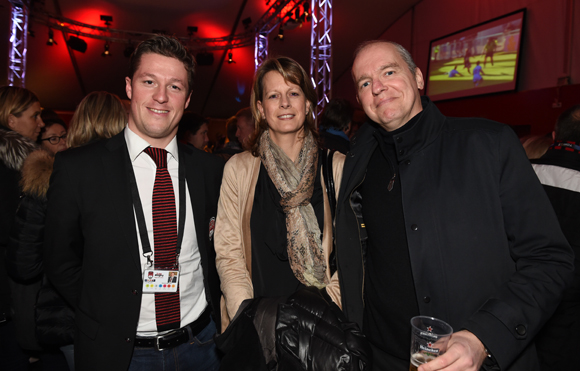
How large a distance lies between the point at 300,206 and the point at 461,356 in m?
1.00

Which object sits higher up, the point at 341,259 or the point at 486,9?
the point at 486,9

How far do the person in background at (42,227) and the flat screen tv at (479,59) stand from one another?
28.6 ft

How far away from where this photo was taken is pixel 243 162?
198 centimetres

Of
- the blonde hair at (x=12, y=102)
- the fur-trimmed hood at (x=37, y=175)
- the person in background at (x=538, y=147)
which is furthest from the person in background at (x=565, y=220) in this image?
the blonde hair at (x=12, y=102)

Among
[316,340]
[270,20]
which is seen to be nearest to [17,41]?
[270,20]

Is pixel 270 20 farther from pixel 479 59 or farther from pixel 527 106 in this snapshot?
pixel 527 106

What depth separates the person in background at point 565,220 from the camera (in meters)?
2.12

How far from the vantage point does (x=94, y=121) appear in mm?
2127

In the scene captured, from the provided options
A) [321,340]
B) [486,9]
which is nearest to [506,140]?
[321,340]

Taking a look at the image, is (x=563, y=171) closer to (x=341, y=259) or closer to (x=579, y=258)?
(x=579, y=258)

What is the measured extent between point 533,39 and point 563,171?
741 cm

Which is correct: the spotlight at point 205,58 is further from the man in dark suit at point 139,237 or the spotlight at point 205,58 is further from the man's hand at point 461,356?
the man's hand at point 461,356

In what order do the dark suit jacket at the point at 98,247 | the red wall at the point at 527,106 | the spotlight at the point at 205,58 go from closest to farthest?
the dark suit jacket at the point at 98,247 < the red wall at the point at 527,106 < the spotlight at the point at 205,58

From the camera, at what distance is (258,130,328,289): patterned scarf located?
5.78 ft
